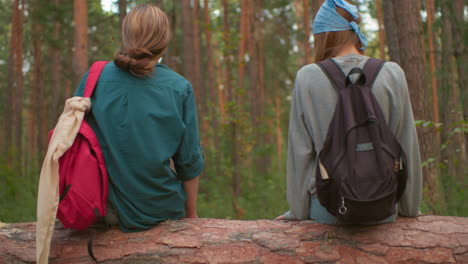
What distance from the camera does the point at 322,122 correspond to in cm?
269

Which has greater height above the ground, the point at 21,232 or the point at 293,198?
the point at 293,198

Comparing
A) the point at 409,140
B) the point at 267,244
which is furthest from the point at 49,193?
the point at 409,140

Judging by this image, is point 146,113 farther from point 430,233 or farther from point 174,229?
point 430,233

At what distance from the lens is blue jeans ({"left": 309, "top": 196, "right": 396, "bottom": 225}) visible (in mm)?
2729

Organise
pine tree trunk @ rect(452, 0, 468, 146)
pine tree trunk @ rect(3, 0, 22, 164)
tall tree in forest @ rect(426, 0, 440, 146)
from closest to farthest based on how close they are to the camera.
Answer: pine tree trunk @ rect(452, 0, 468, 146) → tall tree in forest @ rect(426, 0, 440, 146) → pine tree trunk @ rect(3, 0, 22, 164)

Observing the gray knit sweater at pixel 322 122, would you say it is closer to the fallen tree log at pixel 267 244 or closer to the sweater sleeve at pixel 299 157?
the sweater sleeve at pixel 299 157

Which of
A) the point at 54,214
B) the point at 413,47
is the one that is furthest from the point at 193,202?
the point at 413,47

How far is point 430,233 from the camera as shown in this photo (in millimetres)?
2658

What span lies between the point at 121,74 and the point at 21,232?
1306 millimetres

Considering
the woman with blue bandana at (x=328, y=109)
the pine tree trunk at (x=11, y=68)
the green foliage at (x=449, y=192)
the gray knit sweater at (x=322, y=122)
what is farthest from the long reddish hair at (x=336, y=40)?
the pine tree trunk at (x=11, y=68)

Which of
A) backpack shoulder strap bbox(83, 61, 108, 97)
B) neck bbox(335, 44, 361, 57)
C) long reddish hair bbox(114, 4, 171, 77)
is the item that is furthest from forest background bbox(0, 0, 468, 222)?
long reddish hair bbox(114, 4, 171, 77)

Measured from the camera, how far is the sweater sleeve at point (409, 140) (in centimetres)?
268

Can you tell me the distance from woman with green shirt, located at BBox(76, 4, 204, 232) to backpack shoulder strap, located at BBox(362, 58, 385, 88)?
3.98ft

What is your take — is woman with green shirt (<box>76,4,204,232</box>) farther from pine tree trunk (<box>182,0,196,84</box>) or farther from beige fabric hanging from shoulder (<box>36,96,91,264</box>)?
pine tree trunk (<box>182,0,196,84</box>)
